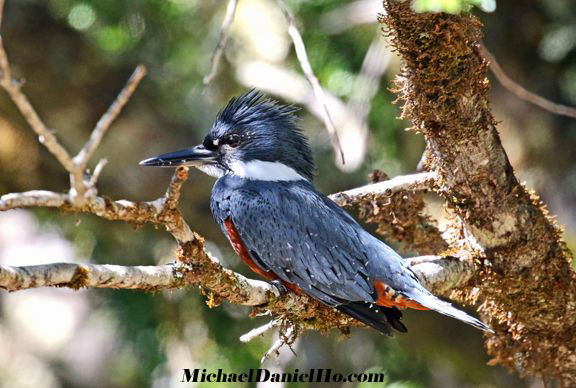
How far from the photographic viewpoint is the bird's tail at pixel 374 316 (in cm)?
358

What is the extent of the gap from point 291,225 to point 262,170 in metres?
0.50

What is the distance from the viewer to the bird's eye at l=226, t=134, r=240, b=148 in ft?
14.6

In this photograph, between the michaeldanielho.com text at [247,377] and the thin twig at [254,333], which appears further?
the michaeldanielho.com text at [247,377]

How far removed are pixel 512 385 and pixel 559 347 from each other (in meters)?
1.83

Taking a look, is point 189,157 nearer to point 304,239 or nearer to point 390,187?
point 304,239

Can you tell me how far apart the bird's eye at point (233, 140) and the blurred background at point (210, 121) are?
2.60ft

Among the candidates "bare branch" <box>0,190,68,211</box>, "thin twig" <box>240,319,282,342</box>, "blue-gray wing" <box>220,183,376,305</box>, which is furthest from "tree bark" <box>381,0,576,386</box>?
"bare branch" <box>0,190,68,211</box>

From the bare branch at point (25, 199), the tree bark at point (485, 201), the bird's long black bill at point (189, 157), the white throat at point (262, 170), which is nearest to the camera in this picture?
the bare branch at point (25, 199)

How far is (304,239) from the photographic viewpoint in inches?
156

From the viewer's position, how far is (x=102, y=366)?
22.0ft

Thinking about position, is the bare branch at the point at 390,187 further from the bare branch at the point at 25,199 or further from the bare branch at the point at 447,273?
the bare branch at the point at 25,199

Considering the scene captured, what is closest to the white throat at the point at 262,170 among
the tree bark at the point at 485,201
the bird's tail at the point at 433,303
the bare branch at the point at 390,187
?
the bare branch at the point at 390,187

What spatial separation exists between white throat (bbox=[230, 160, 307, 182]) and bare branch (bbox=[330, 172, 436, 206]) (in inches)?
18.2

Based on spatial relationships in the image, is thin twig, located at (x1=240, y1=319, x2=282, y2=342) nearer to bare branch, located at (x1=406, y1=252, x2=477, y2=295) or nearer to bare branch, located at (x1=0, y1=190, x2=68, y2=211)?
bare branch, located at (x1=406, y1=252, x2=477, y2=295)
